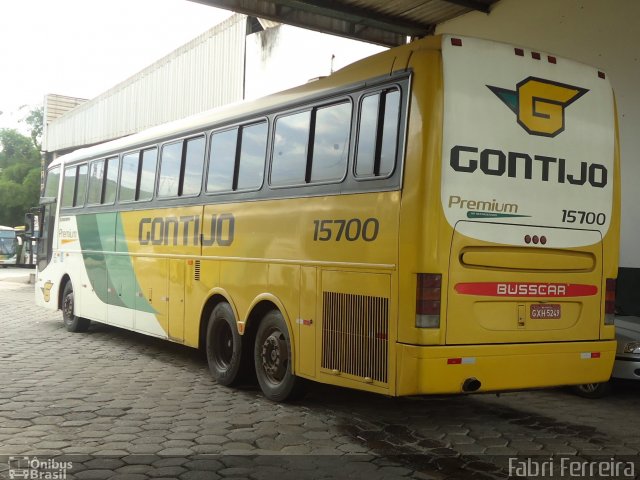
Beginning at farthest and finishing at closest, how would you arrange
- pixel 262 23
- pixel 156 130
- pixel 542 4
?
1. pixel 262 23
2. pixel 542 4
3. pixel 156 130

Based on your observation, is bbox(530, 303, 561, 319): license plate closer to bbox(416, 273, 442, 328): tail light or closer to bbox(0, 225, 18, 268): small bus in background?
bbox(416, 273, 442, 328): tail light

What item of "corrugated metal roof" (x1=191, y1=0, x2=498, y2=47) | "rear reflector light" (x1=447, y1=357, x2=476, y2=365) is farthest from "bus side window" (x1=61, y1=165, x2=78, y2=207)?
"rear reflector light" (x1=447, y1=357, x2=476, y2=365)

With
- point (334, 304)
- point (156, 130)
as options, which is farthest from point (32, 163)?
point (334, 304)

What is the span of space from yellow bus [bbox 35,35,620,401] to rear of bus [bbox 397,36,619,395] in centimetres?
1

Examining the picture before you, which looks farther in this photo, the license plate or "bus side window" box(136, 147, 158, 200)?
"bus side window" box(136, 147, 158, 200)

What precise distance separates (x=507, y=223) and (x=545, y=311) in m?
0.87

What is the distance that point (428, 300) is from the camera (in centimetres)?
584

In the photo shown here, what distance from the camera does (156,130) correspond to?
34.8 ft

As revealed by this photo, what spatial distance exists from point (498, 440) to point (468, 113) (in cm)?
274

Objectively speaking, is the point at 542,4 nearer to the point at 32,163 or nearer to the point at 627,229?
the point at 627,229

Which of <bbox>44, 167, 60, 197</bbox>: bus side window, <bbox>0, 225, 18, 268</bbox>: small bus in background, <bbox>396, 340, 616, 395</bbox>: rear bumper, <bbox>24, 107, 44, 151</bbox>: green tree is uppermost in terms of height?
<bbox>24, 107, 44, 151</bbox>: green tree

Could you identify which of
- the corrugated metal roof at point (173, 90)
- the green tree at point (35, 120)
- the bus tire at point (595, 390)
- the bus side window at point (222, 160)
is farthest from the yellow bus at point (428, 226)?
the green tree at point (35, 120)

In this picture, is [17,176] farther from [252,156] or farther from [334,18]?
[252,156]
